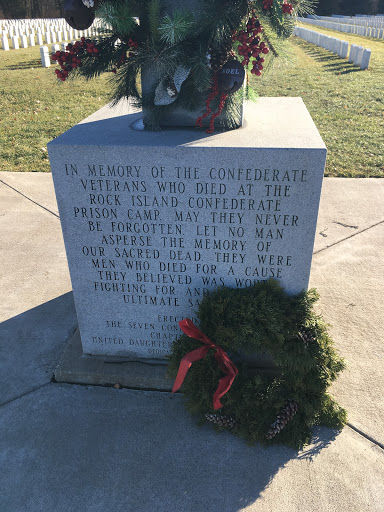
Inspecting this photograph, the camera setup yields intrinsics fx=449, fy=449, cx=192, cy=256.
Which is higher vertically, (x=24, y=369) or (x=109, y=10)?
(x=109, y=10)

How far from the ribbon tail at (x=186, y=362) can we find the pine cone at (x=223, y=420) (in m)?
0.27

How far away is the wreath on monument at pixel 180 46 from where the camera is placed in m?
2.36

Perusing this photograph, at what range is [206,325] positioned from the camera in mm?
2713

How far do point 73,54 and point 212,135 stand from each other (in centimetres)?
92

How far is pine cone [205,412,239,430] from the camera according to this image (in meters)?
2.58

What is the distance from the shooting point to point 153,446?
2529 mm

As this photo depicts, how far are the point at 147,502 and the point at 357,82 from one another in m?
13.5

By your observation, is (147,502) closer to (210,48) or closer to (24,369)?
(24,369)

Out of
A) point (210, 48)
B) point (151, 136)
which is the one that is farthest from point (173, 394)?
point (210, 48)

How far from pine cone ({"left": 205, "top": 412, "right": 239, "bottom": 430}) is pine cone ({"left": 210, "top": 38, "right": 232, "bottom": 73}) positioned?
77.1 inches

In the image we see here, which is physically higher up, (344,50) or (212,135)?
(212,135)

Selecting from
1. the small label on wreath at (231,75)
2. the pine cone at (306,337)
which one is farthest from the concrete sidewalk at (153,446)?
the small label on wreath at (231,75)

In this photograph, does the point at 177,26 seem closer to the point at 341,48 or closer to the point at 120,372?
the point at 120,372

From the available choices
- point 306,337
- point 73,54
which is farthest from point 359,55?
point 306,337
